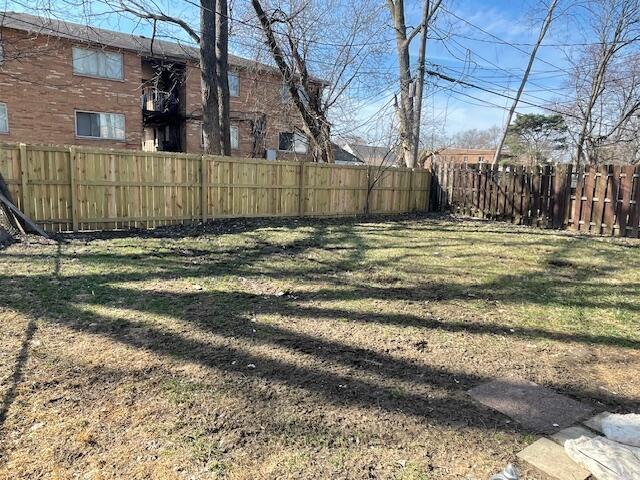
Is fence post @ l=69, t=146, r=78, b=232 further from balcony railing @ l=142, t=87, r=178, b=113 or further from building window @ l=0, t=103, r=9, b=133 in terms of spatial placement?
balcony railing @ l=142, t=87, r=178, b=113

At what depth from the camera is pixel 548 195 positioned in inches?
422

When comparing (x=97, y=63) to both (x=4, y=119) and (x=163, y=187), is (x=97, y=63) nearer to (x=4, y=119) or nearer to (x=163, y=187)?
(x=4, y=119)

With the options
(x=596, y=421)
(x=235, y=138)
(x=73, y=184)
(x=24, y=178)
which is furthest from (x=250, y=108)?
(x=596, y=421)

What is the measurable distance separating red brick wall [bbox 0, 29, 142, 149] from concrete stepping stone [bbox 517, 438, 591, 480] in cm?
1607

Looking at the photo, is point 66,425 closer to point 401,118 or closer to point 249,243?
point 249,243

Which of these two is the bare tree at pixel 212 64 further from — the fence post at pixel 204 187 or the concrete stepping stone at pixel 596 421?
the concrete stepping stone at pixel 596 421

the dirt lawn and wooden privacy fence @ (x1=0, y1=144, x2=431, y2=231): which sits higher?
wooden privacy fence @ (x1=0, y1=144, x2=431, y2=231)

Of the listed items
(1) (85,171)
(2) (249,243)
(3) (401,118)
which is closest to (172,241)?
(2) (249,243)

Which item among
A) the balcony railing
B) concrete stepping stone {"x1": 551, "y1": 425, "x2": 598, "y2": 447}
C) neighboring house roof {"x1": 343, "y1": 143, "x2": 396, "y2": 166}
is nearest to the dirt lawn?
concrete stepping stone {"x1": 551, "y1": 425, "x2": 598, "y2": 447}

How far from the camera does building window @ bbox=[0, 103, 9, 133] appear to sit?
15578 millimetres

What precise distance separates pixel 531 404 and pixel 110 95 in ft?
63.3

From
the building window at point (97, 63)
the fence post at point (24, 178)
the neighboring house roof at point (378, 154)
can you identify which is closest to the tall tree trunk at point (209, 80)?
the fence post at point (24, 178)

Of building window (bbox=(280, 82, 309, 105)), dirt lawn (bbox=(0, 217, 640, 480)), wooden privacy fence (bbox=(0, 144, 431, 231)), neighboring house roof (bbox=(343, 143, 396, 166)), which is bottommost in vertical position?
dirt lawn (bbox=(0, 217, 640, 480))

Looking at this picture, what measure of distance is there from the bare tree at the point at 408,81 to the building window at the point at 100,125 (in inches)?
457
